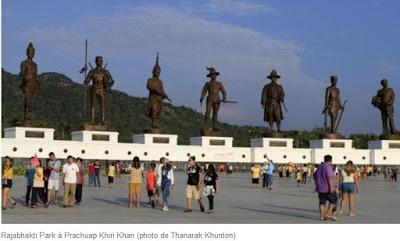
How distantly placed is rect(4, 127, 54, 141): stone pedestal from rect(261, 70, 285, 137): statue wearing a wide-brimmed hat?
12.4 m

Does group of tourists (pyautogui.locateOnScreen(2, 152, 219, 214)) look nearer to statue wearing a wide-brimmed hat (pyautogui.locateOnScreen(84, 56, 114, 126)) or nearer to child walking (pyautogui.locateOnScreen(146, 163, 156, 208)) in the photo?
child walking (pyautogui.locateOnScreen(146, 163, 156, 208))

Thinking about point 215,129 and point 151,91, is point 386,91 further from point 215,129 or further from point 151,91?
point 151,91

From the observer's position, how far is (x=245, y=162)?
40.2 m

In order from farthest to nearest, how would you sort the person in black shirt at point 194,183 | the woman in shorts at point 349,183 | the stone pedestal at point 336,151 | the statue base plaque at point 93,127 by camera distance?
the stone pedestal at point 336,151
the statue base plaque at point 93,127
the person in black shirt at point 194,183
the woman in shorts at point 349,183

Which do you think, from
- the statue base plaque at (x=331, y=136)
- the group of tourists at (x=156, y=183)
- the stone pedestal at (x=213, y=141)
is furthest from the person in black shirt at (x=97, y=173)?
the statue base plaque at (x=331, y=136)

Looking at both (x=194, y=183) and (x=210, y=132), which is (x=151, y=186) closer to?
(x=194, y=183)

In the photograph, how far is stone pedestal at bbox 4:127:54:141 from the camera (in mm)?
34812

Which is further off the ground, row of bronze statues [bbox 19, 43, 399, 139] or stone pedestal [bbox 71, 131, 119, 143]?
row of bronze statues [bbox 19, 43, 399, 139]

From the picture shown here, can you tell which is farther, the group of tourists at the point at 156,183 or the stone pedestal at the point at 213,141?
the stone pedestal at the point at 213,141

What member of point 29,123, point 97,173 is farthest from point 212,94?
point 97,173

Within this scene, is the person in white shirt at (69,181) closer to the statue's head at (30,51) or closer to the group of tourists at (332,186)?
the group of tourists at (332,186)

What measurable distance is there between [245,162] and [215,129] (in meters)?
2.59

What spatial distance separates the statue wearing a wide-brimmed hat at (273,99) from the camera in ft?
130

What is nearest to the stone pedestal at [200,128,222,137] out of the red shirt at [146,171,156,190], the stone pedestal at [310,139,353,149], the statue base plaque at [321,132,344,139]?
the stone pedestal at [310,139,353,149]
